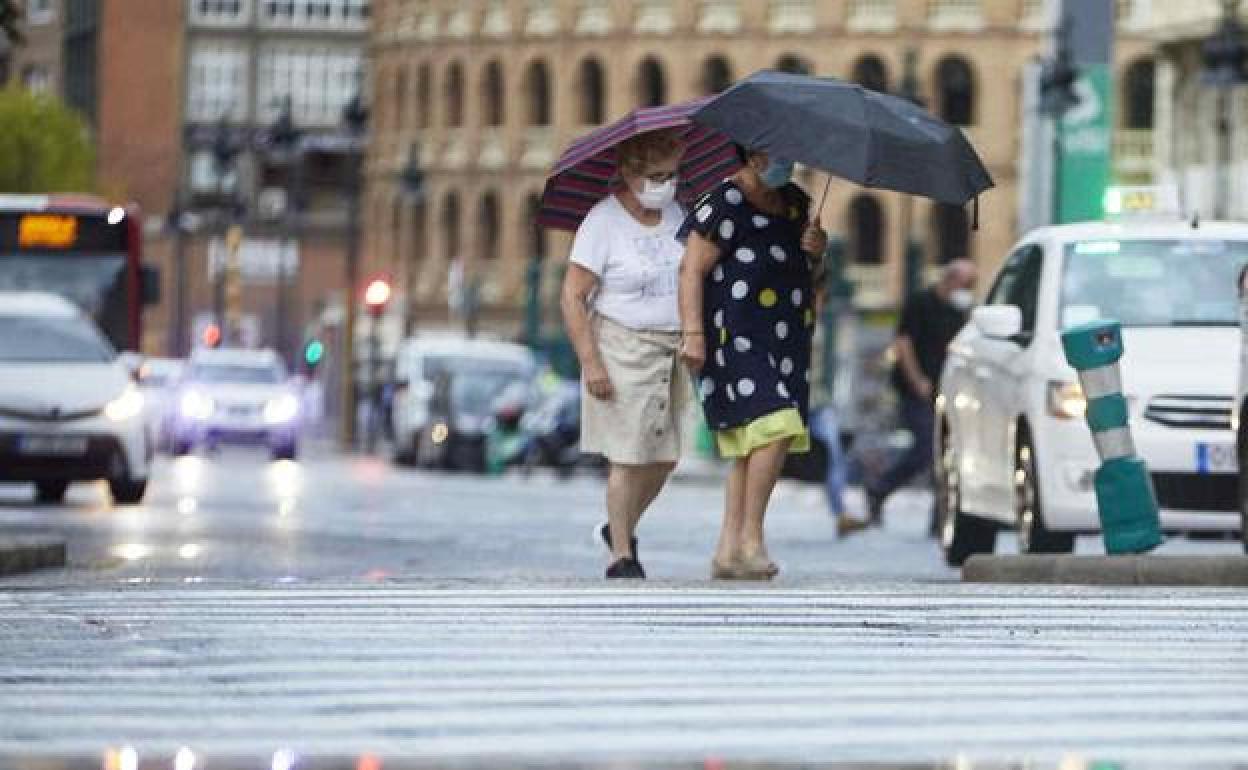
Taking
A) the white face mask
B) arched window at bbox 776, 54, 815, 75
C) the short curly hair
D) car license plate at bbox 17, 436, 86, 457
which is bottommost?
car license plate at bbox 17, 436, 86, 457

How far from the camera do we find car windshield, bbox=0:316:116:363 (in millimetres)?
33438

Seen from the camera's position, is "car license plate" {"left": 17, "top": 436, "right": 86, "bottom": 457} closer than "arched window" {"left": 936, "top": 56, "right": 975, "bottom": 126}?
Yes

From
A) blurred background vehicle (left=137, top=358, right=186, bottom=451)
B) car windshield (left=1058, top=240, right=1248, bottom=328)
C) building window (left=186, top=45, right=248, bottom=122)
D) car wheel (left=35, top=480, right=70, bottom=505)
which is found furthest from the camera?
building window (left=186, top=45, right=248, bottom=122)

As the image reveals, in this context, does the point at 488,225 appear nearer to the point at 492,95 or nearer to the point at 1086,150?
the point at 492,95

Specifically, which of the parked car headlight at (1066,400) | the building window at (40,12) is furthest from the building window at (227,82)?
the parked car headlight at (1066,400)

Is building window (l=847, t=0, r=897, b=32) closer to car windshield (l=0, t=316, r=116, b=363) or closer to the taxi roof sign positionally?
car windshield (l=0, t=316, r=116, b=363)

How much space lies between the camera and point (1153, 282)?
21.9 meters

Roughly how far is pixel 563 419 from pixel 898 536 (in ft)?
108

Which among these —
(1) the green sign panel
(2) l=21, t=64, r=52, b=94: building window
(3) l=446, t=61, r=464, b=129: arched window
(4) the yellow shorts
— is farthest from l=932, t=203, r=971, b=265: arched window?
(4) the yellow shorts

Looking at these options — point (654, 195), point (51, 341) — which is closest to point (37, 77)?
point (51, 341)

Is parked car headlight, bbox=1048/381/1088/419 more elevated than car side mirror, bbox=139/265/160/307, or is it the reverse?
car side mirror, bbox=139/265/160/307

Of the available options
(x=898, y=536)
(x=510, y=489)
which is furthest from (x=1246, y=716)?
(x=510, y=489)

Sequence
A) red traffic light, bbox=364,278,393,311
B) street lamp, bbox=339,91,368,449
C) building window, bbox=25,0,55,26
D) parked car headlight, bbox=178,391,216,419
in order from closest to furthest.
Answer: parked car headlight, bbox=178,391,216,419 → street lamp, bbox=339,91,368,449 → red traffic light, bbox=364,278,393,311 → building window, bbox=25,0,55,26

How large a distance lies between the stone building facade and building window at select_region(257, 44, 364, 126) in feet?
35.9
